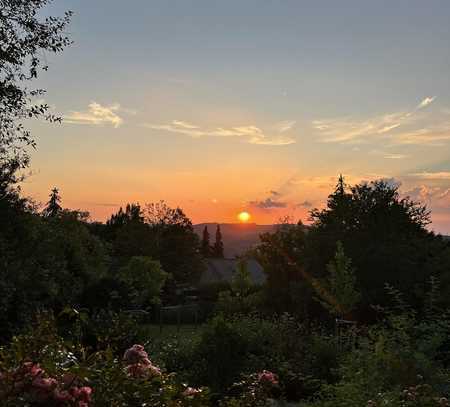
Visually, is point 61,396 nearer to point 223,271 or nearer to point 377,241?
point 377,241

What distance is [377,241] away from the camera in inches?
1001

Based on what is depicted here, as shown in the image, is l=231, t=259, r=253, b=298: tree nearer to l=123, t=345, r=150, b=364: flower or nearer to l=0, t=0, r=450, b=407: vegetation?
l=0, t=0, r=450, b=407: vegetation

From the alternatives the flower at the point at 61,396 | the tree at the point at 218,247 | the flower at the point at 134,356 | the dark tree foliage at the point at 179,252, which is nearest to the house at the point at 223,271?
the dark tree foliage at the point at 179,252

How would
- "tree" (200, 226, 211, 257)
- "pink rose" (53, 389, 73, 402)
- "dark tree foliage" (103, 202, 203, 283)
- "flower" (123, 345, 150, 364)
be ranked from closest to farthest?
"pink rose" (53, 389, 73, 402)
"flower" (123, 345, 150, 364)
"dark tree foliage" (103, 202, 203, 283)
"tree" (200, 226, 211, 257)

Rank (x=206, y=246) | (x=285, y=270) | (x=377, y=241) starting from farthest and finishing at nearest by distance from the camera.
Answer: (x=206, y=246)
(x=285, y=270)
(x=377, y=241)

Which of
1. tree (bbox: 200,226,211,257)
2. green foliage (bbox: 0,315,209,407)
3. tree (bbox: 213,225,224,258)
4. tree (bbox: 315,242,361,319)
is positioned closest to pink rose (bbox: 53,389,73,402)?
green foliage (bbox: 0,315,209,407)

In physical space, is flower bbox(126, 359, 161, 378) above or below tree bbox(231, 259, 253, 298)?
above

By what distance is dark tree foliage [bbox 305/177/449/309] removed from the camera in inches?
939

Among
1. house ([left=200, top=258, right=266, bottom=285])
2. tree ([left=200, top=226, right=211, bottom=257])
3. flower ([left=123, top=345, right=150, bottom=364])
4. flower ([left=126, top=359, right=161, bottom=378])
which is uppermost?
tree ([left=200, top=226, right=211, bottom=257])

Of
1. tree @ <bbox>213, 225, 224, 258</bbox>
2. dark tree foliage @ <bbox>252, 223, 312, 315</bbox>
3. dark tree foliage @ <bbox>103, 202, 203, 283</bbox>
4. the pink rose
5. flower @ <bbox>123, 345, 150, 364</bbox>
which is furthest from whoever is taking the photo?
tree @ <bbox>213, 225, 224, 258</bbox>

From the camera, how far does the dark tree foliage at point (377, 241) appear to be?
23859 millimetres

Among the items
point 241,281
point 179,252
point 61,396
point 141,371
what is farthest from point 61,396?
point 179,252

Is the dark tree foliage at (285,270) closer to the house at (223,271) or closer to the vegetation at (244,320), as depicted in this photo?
the vegetation at (244,320)

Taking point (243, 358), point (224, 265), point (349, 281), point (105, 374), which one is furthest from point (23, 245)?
point (224, 265)
